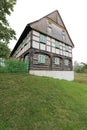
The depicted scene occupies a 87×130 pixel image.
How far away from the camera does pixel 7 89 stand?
889 centimetres

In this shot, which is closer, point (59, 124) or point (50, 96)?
point (59, 124)

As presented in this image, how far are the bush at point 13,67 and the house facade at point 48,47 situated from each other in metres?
0.88

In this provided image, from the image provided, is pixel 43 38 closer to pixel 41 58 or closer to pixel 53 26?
pixel 41 58

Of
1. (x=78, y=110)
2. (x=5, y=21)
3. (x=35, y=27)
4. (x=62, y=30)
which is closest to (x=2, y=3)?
(x=5, y=21)

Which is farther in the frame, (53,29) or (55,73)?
(53,29)

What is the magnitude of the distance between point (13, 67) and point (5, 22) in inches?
199

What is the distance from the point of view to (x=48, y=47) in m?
18.9

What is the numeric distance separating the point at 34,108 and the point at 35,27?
41.6ft

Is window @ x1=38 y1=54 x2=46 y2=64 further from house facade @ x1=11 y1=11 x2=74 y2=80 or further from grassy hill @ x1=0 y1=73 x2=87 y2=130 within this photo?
grassy hill @ x1=0 y1=73 x2=87 y2=130

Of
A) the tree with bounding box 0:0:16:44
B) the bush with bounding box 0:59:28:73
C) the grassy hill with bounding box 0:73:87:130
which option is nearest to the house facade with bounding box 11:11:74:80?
the bush with bounding box 0:59:28:73

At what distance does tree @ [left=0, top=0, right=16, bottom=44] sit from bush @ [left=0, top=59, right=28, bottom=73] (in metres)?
2.93

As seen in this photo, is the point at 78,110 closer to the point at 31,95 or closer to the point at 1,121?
the point at 31,95

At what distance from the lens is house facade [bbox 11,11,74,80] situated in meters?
16.8

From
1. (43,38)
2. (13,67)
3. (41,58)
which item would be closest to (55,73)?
(41,58)
